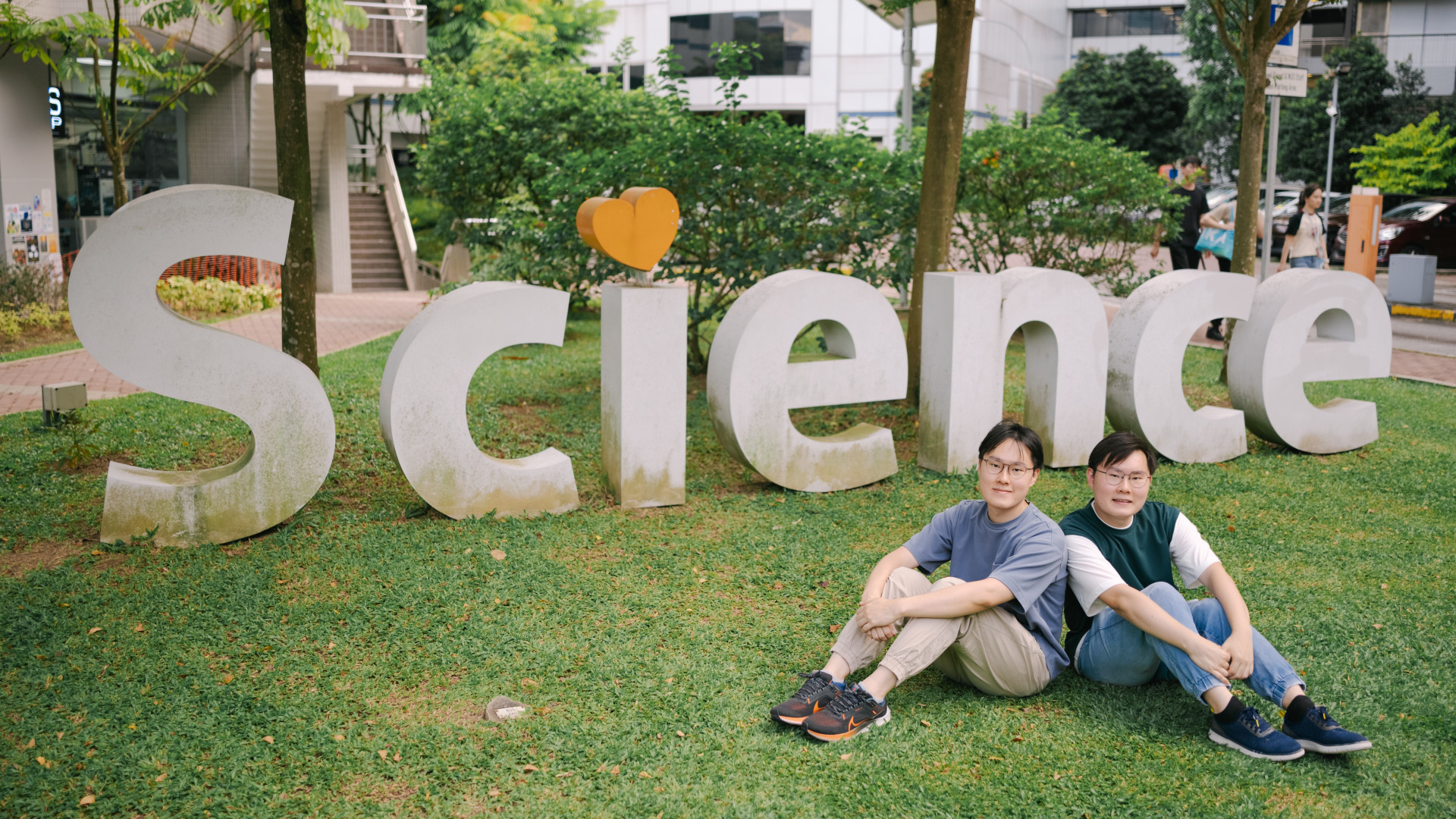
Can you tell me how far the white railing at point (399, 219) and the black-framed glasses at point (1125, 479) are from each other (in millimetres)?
17986

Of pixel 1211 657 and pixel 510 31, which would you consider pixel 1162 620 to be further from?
pixel 510 31

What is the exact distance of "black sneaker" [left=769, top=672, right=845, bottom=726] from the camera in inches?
153

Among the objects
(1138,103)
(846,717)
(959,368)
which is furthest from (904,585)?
(1138,103)

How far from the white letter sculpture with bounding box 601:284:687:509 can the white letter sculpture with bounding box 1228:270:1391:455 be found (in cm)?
414

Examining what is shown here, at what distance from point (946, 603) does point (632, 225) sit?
3.19 meters

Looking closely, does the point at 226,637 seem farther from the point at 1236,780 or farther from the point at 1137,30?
the point at 1137,30

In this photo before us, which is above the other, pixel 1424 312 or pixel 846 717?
pixel 1424 312

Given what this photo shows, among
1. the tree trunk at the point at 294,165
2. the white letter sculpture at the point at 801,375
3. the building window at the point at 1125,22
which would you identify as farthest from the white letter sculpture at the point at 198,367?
the building window at the point at 1125,22

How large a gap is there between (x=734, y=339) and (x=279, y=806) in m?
3.69

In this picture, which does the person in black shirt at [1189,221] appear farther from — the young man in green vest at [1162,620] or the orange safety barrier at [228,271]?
the orange safety barrier at [228,271]

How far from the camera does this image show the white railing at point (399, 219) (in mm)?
20656

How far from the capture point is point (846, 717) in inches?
151

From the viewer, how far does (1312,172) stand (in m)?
35.9

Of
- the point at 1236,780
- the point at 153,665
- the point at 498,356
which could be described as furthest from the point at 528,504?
the point at 498,356
